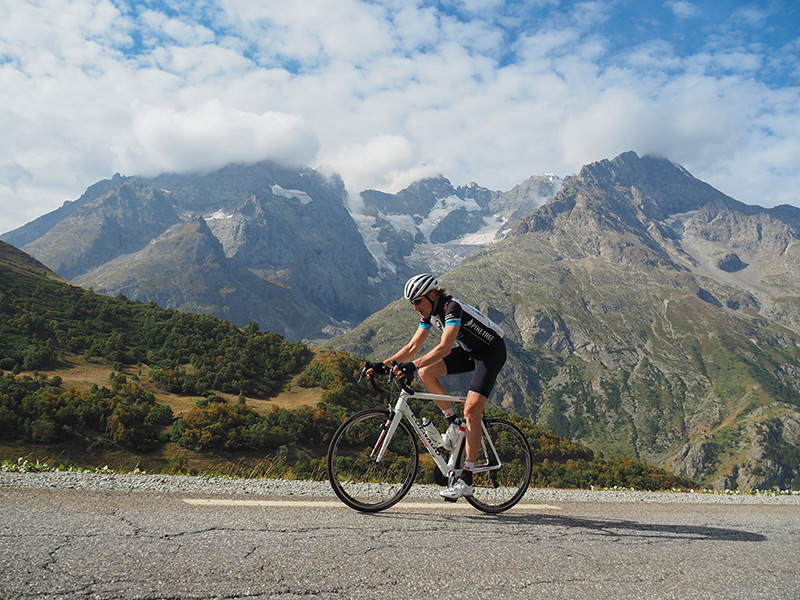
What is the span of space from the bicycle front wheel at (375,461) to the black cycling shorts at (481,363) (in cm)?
127

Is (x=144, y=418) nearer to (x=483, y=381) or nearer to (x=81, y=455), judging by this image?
(x=81, y=455)

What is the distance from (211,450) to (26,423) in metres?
9.35

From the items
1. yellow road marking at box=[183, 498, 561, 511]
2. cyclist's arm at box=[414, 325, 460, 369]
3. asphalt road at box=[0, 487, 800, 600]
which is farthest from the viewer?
cyclist's arm at box=[414, 325, 460, 369]

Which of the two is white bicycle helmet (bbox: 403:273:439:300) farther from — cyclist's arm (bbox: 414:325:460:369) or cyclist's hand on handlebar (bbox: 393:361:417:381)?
cyclist's hand on handlebar (bbox: 393:361:417:381)

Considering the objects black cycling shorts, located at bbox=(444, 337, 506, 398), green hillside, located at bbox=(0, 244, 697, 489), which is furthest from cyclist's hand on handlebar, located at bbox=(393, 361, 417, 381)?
black cycling shorts, located at bbox=(444, 337, 506, 398)

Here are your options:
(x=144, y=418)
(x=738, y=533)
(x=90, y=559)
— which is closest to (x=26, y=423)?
(x=144, y=418)

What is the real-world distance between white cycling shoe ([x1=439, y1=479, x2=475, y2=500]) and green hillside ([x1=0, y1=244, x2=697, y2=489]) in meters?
0.68

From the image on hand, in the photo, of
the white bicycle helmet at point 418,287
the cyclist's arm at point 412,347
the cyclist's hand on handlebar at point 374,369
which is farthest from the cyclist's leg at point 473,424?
the white bicycle helmet at point 418,287

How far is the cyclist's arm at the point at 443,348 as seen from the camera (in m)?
7.23

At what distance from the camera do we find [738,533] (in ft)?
25.3

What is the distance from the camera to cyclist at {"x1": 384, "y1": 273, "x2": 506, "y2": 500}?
7.49 metres

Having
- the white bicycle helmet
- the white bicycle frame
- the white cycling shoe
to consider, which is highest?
the white bicycle helmet

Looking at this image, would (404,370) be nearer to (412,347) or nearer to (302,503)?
(412,347)

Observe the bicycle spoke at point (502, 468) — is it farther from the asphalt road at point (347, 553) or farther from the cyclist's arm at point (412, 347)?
the cyclist's arm at point (412, 347)
